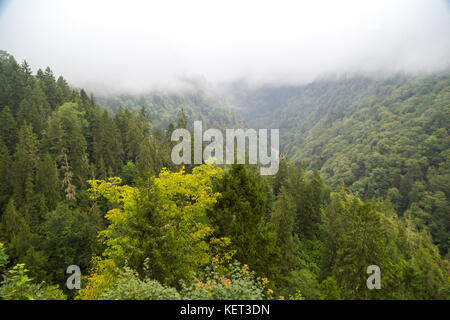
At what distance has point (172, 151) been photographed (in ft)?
194

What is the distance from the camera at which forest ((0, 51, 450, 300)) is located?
40.2 feet

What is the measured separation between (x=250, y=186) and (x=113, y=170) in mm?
47760

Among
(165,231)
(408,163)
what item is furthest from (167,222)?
(408,163)

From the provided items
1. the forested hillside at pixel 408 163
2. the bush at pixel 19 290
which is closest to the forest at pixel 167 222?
the bush at pixel 19 290

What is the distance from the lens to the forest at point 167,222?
40.2 ft

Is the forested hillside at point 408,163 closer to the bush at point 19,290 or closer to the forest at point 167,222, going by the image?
the forest at point 167,222

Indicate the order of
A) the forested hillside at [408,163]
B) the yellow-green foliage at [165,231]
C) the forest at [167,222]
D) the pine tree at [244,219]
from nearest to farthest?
the yellow-green foliage at [165,231]
the forest at [167,222]
the pine tree at [244,219]
the forested hillside at [408,163]

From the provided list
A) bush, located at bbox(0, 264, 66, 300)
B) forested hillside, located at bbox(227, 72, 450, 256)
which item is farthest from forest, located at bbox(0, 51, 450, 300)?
forested hillside, located at bbox(227, 72, 450, 256)

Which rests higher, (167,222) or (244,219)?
(167,222)

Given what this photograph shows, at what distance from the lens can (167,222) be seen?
13703 mm

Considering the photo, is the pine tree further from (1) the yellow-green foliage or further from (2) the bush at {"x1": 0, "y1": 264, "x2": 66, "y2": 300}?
(2) the bush at {"x1": 0, "y1": 264, "x2": 66, "y2": 300}

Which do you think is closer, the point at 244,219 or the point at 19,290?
the point at 19,290

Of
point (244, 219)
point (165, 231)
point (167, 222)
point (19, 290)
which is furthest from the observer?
point (244, 219)

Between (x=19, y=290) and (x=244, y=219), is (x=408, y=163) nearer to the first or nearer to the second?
(x=244, y=219)
